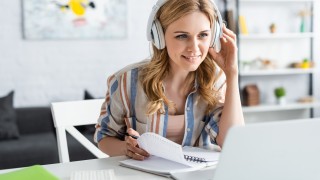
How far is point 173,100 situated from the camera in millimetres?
1547

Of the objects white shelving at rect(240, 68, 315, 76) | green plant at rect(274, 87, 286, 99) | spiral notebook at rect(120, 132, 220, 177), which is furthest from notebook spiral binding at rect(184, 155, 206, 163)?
green plant at rect(274, 87, 286, 99)

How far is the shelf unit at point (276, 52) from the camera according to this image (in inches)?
180

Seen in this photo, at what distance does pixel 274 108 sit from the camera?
4.55m

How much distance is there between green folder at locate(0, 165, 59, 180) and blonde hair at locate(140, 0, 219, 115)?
0.42m

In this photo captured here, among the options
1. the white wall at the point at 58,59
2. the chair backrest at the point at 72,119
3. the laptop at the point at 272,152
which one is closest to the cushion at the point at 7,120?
the white wall at the point at 58,59

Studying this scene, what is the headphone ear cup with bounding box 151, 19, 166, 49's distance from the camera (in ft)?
4.75

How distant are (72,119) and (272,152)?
1.01 metres

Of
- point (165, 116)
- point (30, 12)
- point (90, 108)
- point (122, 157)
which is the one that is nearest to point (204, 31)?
point (165, 116)

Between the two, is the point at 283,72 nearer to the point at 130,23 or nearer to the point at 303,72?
the point at 303,72

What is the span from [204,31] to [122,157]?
457 mm

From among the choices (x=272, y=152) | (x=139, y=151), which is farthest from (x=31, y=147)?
(x=272, y=152)

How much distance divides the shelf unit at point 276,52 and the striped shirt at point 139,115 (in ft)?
9.80

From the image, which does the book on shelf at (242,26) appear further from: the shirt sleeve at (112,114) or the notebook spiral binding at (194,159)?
the notebook spiral binding at (194,159)

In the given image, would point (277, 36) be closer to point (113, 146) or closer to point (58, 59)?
point (58, 59)
